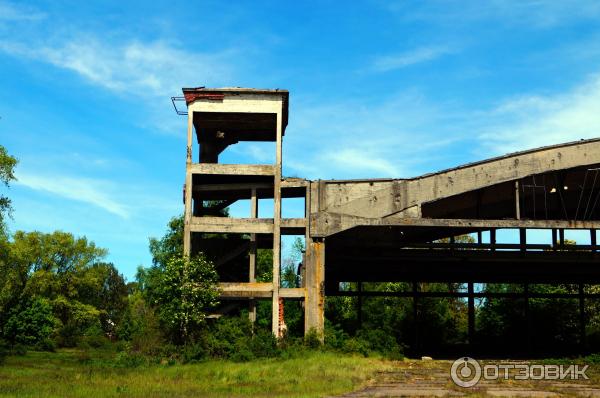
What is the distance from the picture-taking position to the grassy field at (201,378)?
63.0 ft

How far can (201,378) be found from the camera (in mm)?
23328

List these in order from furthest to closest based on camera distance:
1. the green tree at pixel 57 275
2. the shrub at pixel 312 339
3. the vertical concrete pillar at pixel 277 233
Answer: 1. the green tree at pixel 57 275
2. the vertical concrete pillar at pixel 277 233
3. the shrub at pixel 312 339

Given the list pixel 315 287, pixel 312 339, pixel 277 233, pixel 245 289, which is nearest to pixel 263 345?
pixel 312 339

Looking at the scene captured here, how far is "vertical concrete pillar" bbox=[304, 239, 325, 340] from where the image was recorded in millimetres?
30719

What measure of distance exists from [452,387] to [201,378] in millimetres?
8651

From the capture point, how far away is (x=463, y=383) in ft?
73.3

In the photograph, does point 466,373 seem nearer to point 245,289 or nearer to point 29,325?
point 245,289

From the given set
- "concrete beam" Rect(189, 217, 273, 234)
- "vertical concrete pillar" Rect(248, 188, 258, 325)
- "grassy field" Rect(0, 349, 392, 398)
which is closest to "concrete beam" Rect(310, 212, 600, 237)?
"concrete beam" Rect(189, 217, 273, 234)

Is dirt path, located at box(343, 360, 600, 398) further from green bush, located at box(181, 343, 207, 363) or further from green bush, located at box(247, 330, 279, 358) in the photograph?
green bush, located at box(181, 343, 207, 363)

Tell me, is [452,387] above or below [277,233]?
below

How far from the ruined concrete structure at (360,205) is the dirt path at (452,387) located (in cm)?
712

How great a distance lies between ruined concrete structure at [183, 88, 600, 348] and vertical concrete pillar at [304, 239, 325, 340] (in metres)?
0.05

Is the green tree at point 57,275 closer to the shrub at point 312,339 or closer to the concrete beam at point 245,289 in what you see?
the concrete beam at point 245,289

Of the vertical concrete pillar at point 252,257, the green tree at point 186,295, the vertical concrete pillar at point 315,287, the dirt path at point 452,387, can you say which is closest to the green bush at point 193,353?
the green tree at point 186,295
